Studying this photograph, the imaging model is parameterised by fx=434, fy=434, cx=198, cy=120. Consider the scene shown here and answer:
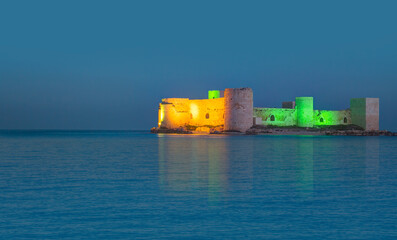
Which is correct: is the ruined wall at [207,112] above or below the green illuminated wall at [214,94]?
below

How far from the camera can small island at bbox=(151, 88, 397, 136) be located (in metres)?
43.2

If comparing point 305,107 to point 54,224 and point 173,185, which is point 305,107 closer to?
point 173,185

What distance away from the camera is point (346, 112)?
50.3 m

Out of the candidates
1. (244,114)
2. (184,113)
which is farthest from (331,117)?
(184,113)

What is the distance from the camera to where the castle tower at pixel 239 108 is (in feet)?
140

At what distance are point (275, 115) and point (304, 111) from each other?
3.14m

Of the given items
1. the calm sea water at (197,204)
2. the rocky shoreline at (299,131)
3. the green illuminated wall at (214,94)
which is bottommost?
the calm sea water at (197,204)

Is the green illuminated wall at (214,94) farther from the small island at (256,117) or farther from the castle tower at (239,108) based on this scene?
the castle tower at (239,108)

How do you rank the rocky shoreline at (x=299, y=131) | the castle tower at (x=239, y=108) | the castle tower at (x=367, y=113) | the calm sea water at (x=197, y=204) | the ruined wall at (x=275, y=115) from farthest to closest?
1. the castle tower at (x=367, y=113)
2. the ruined wall at (x=275, y=115)
3. the rocky shoreline at (x=299, y=131)
4. the castle tower at (x=239, y=108)
5. the calm sea water at (x=197, y=204)

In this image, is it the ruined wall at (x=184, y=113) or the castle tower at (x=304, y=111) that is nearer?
the castle tower at (x=304, y=111)

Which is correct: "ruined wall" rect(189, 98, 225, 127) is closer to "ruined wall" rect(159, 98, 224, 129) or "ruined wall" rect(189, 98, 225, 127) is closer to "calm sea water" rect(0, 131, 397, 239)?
"ruined wall" rect(159, 98, 224, 129)

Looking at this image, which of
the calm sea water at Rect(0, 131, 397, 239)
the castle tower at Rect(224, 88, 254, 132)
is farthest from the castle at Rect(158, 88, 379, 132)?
the calm sea water at Rect(0, 131, 397, 239)

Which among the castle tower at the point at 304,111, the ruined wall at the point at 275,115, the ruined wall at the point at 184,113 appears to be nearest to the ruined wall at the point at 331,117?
the castle tower at the point at 304,111

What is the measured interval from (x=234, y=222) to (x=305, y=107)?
41967mm
